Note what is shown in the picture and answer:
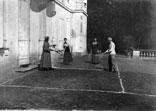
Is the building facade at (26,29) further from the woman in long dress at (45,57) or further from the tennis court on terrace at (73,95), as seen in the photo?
the tennis court on terrace at (73,95)

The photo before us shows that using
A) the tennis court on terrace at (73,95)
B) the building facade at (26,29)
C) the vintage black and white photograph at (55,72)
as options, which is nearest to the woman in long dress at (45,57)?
the vintage black and white photograph at (55,72)

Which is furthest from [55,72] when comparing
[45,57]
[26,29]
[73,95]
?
[73,95]

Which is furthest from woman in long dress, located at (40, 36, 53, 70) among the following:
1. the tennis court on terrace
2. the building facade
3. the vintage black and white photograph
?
the tennis court on terrace

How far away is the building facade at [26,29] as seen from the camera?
35.0 ft

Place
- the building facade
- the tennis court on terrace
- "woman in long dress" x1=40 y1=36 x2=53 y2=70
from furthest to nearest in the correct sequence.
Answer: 1. "woman in long dress" x1=40 y1=36 x2=53 y2=70
2. the building facade
3. the tennis court on terrace

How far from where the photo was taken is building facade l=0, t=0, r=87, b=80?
10.7 m

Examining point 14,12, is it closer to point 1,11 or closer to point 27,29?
point 1,11

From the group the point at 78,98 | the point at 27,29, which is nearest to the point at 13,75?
the point at 27,29

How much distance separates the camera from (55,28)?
18125 mm

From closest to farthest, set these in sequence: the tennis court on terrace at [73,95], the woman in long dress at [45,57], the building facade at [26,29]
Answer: the tennis court on terrace at [73,95] < the building facade at [26,29] < the woman in long dress at [45,57]

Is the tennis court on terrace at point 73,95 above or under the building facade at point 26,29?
under

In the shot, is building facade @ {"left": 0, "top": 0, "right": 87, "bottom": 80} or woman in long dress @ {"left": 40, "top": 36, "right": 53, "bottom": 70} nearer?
building facade @ {"left": 0, "top": 0, "right": 87, "bottom": 80}

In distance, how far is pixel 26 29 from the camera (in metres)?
13.2

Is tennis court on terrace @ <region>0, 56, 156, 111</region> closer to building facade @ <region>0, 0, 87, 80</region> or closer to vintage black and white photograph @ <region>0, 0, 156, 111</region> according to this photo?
vintage black and white photograph @ <region>0, 0, 156, 111</region>
